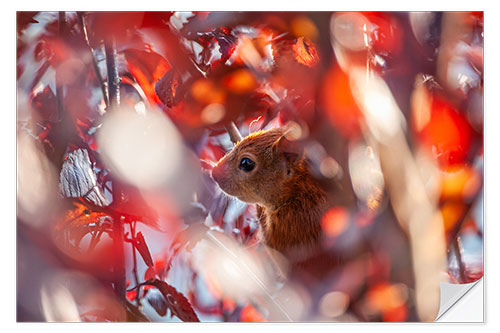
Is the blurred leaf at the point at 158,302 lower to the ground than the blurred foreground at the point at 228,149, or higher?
lower

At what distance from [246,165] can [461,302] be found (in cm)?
91

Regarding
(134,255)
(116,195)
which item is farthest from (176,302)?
(116,195)

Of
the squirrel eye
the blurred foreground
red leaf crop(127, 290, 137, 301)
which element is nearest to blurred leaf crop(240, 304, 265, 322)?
the blurred foreground

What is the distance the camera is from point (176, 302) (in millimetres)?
2012

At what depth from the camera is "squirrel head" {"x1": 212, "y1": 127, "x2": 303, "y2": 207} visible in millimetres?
1901

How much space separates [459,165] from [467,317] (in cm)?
54

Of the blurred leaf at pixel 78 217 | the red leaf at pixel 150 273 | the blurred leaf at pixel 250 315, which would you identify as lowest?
the blurred leaf at pixel 250 315

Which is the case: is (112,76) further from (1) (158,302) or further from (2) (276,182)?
(1) (158,302)

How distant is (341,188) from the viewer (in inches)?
76.4

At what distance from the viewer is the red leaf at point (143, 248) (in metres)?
1.99

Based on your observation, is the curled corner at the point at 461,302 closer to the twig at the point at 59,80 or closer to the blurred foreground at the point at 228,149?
the blurred foreground at the point at 228,149

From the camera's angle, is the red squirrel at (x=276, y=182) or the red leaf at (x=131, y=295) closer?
the red squirrel at (x=276, y=182)
